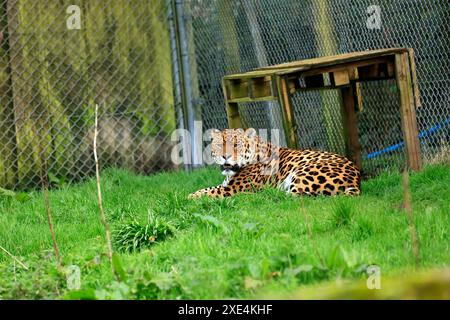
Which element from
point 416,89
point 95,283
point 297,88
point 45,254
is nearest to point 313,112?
point 297,88

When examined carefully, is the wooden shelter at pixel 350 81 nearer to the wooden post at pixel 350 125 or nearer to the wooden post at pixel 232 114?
the wooden post at pixel 350 125

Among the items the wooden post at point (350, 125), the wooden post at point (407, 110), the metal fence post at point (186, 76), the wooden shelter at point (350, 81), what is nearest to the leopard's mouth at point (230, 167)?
the wooden shelter at point (350, 81)

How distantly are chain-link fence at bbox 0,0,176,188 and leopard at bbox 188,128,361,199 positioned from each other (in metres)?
2.31

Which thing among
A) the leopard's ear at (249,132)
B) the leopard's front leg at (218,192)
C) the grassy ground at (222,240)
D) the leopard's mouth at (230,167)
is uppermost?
the leopard's ear at (249,132)

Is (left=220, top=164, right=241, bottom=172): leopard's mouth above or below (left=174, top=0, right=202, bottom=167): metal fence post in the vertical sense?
below

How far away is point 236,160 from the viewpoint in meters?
8.33

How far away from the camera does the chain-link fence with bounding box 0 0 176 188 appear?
9852 mm

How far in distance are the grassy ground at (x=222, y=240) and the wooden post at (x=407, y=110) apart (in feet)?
0.80

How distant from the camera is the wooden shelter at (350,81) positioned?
7.75 meters

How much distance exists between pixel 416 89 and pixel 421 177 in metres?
0.94

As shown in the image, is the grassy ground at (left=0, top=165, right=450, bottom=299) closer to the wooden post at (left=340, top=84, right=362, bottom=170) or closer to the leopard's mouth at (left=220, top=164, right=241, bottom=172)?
the wooden post at (left=340, top=84, right=362, bottom=170)

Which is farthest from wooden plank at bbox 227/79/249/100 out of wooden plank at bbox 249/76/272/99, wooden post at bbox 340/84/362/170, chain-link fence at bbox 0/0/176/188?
chain-link fence at bbox 0/0/176/188

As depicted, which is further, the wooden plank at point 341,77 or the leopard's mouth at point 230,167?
the leopard's mouth at point 230,167

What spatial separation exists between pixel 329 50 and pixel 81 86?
3.04 metres
